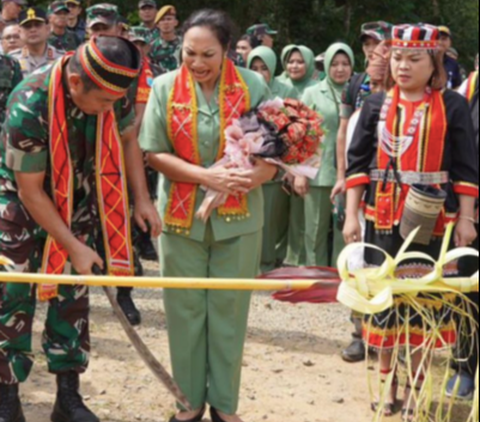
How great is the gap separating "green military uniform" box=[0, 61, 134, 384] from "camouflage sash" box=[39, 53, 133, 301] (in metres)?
0.04

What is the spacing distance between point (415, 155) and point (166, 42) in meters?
6.44

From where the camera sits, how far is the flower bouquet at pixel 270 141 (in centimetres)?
404

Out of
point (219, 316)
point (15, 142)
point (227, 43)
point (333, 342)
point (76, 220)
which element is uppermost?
point (227, 43)

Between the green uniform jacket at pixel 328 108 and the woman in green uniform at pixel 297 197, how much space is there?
433mm

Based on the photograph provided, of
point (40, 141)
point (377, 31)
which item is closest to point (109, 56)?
point (40, 141)

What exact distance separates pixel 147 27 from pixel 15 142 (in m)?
8.14

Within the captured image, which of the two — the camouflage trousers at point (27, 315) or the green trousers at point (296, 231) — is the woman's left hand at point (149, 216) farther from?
the green trousers at point (296, 231)

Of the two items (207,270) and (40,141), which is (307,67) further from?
(40,141)

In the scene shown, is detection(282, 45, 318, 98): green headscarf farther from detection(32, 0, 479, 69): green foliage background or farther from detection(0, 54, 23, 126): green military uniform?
detection(32, 0, 479, 69): green foliage background

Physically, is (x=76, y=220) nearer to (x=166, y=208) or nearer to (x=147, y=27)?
(x=166, y=208)

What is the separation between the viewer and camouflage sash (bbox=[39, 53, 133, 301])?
3697 mm

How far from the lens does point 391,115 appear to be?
436 cm

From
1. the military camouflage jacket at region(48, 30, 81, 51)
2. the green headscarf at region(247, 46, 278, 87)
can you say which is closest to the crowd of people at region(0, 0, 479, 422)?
the green headscarf at region(247, 46, 278, 87)

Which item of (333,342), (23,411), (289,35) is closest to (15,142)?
(23,411)
